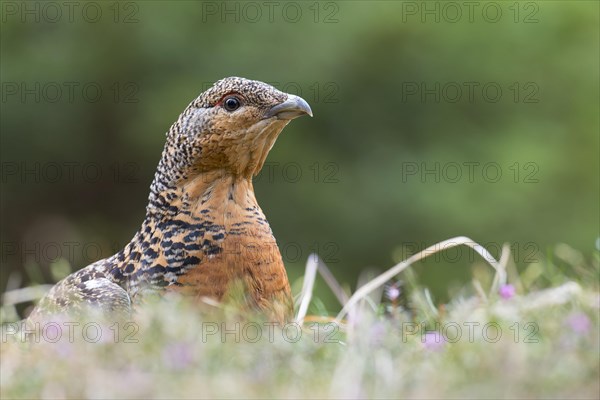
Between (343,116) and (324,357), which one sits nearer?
(324,357)

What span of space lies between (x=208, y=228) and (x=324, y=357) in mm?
1251

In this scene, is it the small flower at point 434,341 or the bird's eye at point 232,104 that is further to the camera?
the bird's eye at point 232,104

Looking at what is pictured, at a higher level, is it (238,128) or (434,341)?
(238,128)

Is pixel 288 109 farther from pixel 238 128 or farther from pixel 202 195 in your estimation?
pixel 202 195

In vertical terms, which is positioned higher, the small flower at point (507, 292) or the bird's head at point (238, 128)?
the bird's head at point (238, 128)

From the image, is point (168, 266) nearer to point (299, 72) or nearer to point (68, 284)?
point (68, 284)

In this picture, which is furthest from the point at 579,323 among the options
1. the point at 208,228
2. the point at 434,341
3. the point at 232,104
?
the point at 232,104

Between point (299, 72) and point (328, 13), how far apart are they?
0.81 m

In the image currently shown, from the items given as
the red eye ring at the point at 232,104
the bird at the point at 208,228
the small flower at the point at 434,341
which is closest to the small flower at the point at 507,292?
the small flower at the point at 434,341

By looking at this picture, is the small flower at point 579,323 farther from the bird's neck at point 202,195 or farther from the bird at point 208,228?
the bird's neck at point 202,195

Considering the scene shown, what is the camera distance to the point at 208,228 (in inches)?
157

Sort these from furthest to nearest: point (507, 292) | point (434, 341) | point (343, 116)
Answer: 1. point (343, 116)
2. point (507, 292)
3. point (434, 341)

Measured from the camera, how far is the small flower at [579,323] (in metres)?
2.76

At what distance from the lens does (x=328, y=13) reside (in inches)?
382
